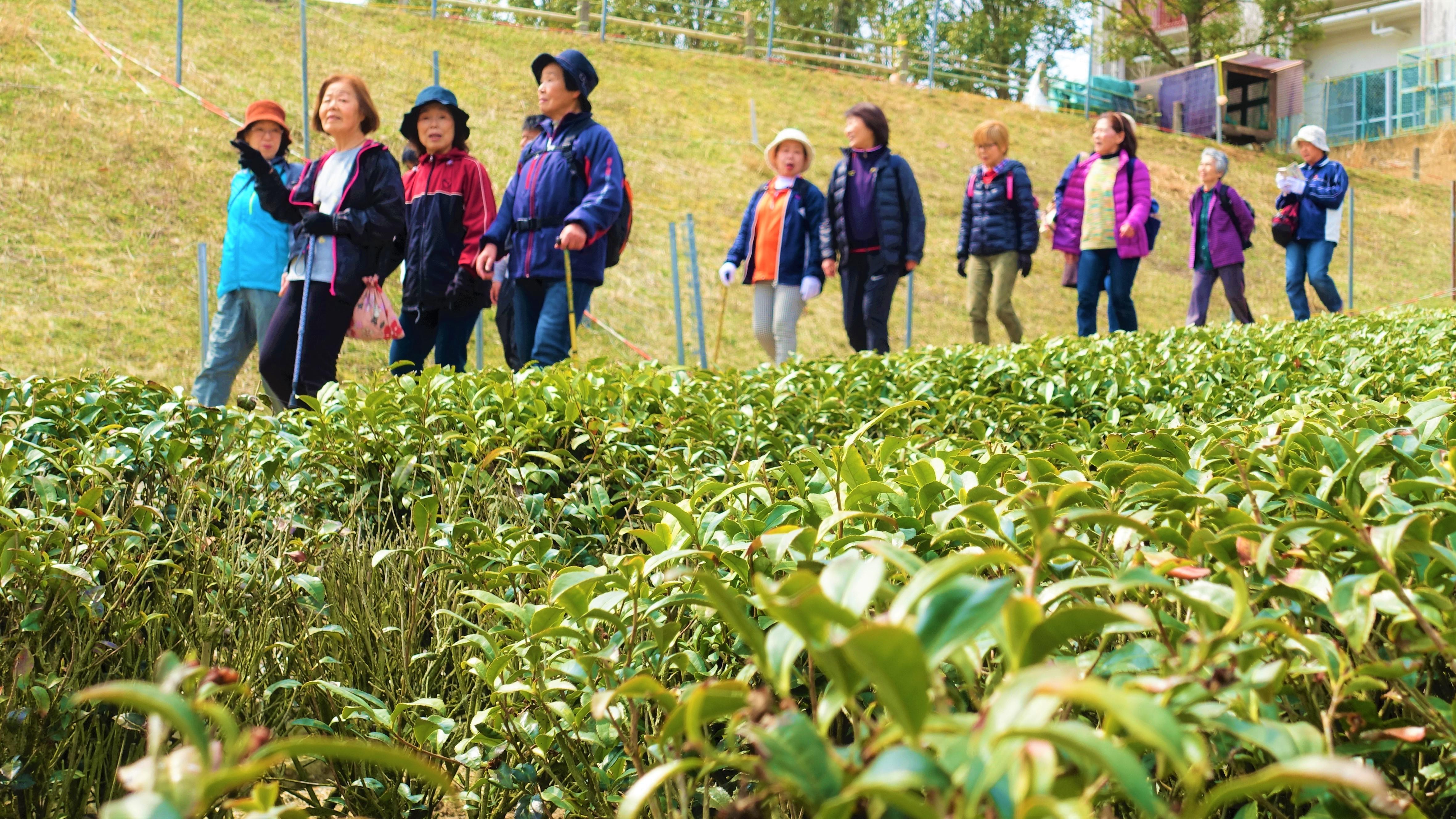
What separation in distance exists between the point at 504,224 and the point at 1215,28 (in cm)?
3566

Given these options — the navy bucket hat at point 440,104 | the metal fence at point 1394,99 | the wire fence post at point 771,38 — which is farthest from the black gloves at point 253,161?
the metal fence at point 1394,99

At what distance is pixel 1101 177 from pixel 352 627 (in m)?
7.55

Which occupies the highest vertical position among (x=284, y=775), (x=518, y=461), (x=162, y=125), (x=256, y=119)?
(x=162, y=125)

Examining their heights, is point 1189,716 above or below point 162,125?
below

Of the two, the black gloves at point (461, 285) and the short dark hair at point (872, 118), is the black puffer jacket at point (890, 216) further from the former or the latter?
the black gloves at point (461, 285)

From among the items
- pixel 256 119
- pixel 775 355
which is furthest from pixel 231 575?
pixel 775 355

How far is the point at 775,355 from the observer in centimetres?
855

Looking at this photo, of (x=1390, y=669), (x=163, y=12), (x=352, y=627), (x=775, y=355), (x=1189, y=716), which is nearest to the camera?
(x=1189, y=716)

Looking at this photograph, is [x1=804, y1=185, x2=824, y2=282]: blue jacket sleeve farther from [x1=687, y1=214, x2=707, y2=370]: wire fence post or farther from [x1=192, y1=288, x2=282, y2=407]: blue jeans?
[x1=192, y1=288, x2=282, y2=407]: blue jeans

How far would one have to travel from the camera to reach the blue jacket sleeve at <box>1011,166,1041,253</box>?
8.73 metres

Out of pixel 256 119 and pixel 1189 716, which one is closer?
pixel 1189 716

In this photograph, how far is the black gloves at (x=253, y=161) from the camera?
5.41m

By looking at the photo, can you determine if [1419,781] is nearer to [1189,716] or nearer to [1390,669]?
[1390,669]

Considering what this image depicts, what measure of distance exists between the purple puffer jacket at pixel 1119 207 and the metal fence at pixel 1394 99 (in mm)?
28418
